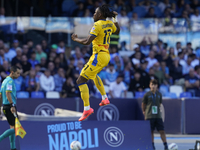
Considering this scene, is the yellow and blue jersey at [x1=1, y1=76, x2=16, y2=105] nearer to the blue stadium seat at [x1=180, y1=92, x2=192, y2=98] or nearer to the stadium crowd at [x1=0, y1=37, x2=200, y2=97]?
the stadium crowd at [x1=0, y1=37, x2=200, y2=97]

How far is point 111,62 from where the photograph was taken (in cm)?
1611

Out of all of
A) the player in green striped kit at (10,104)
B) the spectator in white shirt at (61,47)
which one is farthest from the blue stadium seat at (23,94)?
the player in green striped kit at (10,104)

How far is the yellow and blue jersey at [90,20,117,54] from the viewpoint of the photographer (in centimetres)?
751

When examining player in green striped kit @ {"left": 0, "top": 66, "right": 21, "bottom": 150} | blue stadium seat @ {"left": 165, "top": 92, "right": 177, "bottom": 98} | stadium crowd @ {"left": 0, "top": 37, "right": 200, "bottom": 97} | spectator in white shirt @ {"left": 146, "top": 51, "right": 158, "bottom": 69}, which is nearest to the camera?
player in green striped kit @ {"left": 0, "top": 66, "right": 21, "bottom": 150}

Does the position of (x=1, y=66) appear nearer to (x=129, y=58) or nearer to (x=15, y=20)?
(x=15, y=20)

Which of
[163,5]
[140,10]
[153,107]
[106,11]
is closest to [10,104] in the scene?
[106,11]

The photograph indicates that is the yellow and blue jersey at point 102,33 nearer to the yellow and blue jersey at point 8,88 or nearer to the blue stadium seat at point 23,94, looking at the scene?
the yellow and blue jersey at point 8,88

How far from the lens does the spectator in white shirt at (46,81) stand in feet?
48.4

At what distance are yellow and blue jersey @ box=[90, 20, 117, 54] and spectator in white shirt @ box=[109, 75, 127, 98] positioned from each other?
23.5ft

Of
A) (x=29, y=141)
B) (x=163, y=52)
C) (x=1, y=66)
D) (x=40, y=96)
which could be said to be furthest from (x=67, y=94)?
(x=29, y=141)

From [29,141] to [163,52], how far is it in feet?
32.4

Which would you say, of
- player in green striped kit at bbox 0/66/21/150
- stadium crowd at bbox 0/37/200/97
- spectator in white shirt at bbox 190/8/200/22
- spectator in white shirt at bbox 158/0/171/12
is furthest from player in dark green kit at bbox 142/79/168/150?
spectator in white shirt at bbox 158/0/171/12

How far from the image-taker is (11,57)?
15.7 meters

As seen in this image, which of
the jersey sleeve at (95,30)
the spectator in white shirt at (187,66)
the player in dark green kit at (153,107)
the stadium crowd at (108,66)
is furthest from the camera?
the spectator in white shirt at (187,66)
